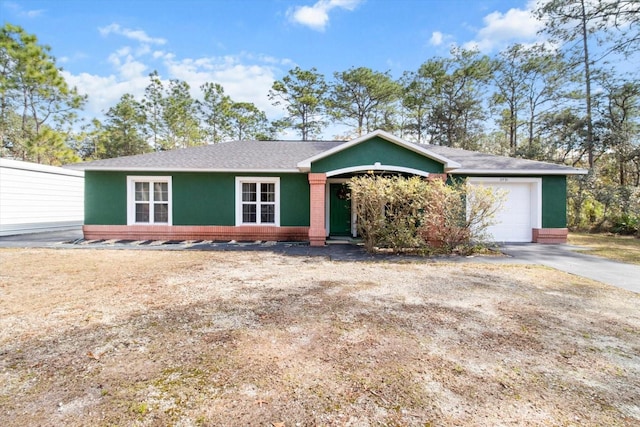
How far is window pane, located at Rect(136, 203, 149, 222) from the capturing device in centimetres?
1186

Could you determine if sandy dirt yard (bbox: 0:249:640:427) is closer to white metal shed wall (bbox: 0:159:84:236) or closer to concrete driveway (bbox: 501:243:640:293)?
concrete driveway (bbox: 501:243:640:293)

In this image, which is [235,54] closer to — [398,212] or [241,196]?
[241,196]

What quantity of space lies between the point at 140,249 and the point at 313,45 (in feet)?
56.7

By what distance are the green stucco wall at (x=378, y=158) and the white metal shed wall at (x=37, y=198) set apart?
1239 centimetres

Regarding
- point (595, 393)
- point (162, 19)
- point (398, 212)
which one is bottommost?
point (595, 393)

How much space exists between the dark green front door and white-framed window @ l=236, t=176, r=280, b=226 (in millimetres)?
2494

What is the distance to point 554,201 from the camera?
11.6 meters

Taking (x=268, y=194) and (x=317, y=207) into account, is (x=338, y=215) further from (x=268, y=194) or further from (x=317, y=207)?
(x=268, y=194)

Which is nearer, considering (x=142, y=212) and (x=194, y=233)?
(x=194, y=233)

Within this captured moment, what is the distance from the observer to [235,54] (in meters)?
21.0

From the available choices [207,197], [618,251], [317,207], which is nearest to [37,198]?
[207,197]

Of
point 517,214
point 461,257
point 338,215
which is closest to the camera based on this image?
point 461,257

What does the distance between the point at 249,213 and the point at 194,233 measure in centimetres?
217

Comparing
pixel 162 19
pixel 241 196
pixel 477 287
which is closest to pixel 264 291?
pixel 477 287
